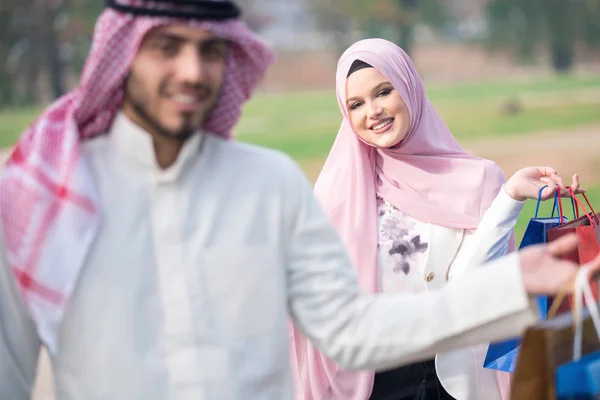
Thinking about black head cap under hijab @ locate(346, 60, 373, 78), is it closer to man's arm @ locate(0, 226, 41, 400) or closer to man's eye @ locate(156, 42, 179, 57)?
man's eye @ locate(156, 42, 179, 57)

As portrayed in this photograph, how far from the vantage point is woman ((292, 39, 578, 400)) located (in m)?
3.08

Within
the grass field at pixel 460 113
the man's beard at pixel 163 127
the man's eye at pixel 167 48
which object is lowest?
the grass field at pixel 460 113

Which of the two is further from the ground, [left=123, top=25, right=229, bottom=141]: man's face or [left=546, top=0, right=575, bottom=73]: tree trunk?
[left=123, top=25, right=229, bottom=141]: man's face

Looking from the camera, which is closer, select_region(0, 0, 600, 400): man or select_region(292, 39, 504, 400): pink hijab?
select_region(0, 0, 600, 400): man

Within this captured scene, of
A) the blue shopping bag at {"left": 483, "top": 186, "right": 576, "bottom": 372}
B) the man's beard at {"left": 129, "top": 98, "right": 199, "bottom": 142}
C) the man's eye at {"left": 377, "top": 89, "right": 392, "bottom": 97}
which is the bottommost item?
the blue shopping bag at {"left": 483, "top": 186, "right": 576, "bottom": 372}

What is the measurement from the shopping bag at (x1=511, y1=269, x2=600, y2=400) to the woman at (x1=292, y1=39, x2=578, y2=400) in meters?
1.06

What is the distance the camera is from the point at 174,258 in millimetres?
1803

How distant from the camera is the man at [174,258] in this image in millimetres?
1765

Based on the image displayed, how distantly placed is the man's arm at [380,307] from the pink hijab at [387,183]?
50.2 inches

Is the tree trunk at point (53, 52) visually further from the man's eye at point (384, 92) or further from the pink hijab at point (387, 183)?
the man's eye at point (384, 92)

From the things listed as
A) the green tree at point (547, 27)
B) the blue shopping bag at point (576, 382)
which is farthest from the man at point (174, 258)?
the green tree at point (547, 27)

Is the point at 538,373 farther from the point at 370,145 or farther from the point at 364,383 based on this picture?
the point at 370,145

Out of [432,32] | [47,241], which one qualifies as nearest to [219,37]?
[47,241]

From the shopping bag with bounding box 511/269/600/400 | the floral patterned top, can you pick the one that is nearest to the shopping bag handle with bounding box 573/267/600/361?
the shopping bag with bounding box 511/269/600/400
